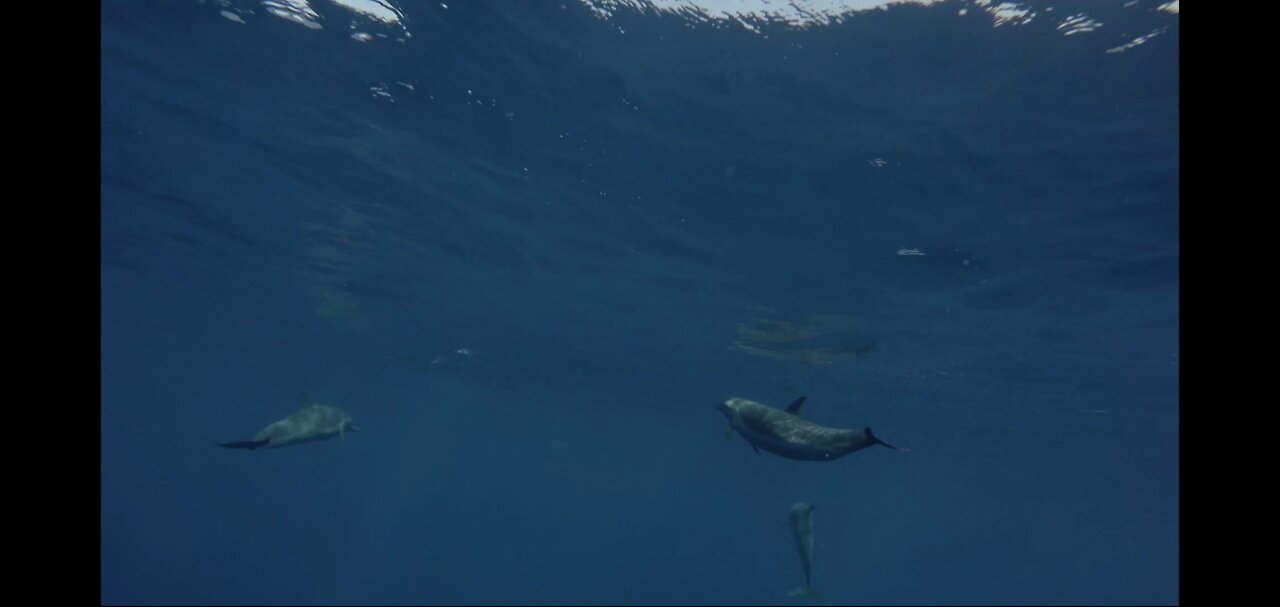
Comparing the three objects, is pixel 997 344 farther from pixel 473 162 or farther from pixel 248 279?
pixel 248 279

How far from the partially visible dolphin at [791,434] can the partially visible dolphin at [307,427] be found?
6.68 metres

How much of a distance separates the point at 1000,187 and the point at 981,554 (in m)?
122

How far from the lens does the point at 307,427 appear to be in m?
11.4

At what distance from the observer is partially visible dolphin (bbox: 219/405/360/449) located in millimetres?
10594

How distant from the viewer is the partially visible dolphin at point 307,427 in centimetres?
1059

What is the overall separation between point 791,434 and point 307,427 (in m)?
8.15

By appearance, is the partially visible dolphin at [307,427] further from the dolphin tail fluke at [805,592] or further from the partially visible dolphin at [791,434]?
the dolphin tail fluke at [805,592]

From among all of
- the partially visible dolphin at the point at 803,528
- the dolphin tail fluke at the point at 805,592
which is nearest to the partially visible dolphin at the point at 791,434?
A: the partially visible dolphin at the point at 803,528

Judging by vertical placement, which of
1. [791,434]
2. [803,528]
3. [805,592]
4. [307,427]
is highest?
[791,434]

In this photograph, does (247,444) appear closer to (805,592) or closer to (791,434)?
(791,434)

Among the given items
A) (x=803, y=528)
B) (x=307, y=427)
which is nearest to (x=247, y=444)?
(x=307, y=427)

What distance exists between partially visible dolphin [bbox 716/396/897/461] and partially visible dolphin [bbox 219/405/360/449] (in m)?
6.68
